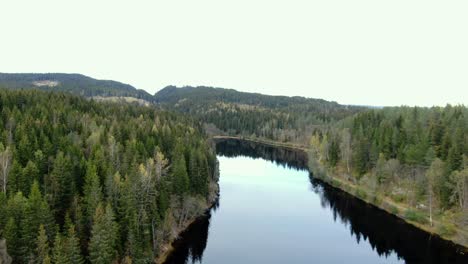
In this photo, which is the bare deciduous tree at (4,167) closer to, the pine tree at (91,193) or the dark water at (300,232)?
the pine tree at (91,193)

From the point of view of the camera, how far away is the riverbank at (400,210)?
188 ft

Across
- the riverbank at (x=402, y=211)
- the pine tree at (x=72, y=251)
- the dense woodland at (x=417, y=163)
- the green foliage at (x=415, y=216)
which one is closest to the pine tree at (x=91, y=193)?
the pine tree at (x=72, y=251)

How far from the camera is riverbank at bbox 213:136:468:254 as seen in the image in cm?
5734

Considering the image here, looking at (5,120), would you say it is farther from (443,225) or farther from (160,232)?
(443,225)

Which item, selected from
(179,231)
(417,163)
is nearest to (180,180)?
(179,231)

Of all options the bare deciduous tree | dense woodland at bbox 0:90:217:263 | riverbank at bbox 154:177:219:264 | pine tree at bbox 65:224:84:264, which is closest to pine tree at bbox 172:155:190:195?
dense woodland at bbox 0:90:217:263

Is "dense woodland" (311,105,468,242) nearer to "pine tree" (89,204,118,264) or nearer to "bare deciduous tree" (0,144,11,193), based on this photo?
"pine tree" (89,204,118,264)

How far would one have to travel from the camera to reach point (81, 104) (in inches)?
4245

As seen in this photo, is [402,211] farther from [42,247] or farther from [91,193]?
[42,247]

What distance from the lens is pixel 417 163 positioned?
77.2 m

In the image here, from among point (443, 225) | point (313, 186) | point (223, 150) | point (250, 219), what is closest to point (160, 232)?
point (250, 219)

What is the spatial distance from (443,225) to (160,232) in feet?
140

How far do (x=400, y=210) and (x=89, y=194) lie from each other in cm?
5345

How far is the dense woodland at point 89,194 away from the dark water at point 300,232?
15.3 ft
